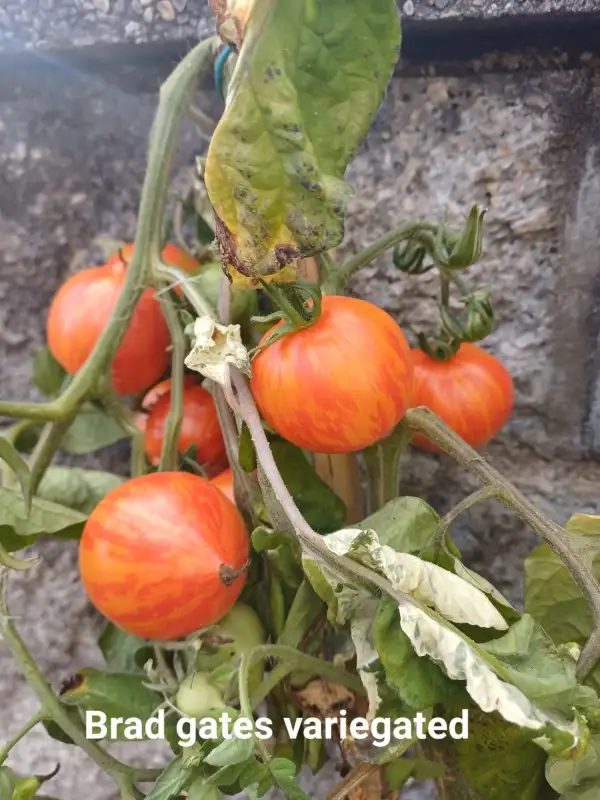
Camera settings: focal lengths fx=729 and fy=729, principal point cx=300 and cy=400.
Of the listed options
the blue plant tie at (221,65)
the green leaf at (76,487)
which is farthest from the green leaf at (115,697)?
the blue plant tie at (221,65)

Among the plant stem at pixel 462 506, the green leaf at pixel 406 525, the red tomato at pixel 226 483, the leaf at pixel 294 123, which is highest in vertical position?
the leaf at pixel 294 123

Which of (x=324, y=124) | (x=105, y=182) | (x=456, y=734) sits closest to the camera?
A: (x=324, y=124)

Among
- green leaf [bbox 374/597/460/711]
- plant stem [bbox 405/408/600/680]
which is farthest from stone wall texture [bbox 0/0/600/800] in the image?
green leaf [bbox 374/597/460/711]

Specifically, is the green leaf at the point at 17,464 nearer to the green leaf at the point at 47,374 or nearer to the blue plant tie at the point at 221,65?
the green leaf at the point at 47,374

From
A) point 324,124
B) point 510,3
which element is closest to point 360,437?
point 324,124

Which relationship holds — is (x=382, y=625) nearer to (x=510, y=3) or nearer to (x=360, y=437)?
(x=360, y=437)

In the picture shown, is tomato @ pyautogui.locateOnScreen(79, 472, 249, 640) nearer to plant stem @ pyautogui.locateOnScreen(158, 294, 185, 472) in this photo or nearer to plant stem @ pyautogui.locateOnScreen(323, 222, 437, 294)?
plant stem @ pyautogui.locateOnScreen(158, 294, 185, 472)
